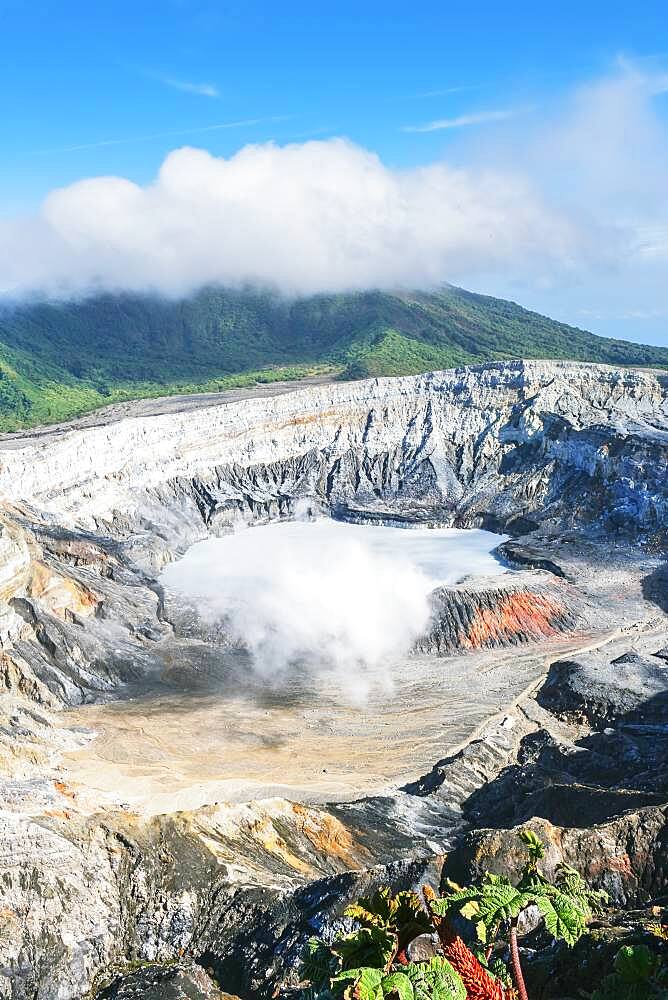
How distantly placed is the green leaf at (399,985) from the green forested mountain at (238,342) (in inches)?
4543

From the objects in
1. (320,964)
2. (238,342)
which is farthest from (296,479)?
(238,342)

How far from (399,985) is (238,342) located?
561 ft

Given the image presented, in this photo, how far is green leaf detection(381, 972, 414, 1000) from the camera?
10.5 m

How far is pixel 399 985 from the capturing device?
10641 mm

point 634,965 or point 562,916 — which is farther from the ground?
point 562,916

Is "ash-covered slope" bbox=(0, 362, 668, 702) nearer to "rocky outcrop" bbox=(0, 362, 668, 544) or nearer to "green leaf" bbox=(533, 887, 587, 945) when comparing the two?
"rocky outcrop" bbox=(0, 362, 668, 544)

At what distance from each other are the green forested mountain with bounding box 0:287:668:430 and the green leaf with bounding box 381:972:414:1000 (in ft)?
379

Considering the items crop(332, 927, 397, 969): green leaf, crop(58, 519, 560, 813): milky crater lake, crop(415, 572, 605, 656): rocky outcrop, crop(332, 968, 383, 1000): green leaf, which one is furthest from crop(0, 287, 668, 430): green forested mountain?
crop(332, 968, 383, 1000): green leaf

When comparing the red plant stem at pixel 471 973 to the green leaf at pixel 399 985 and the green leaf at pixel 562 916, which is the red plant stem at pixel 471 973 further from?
the green leaf at pixel 562 916

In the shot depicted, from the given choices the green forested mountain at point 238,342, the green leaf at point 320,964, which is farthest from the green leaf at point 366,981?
the green forested mountain at point 238,342

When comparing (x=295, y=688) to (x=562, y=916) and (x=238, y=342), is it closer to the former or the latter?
(x=562, y=916)

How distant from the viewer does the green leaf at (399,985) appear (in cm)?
1052

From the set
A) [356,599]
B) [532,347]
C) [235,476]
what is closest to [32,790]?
[356,599]

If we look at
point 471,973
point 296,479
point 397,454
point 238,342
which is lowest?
point 471,973
